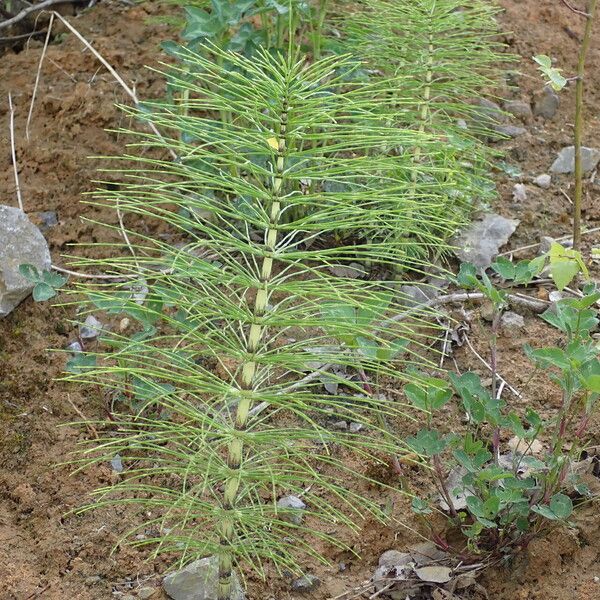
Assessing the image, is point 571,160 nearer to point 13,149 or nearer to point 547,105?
point 547,105

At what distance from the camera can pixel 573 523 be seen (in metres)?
2.21

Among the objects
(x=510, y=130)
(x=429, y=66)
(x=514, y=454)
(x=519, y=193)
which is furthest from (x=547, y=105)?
(x=514, y=454)

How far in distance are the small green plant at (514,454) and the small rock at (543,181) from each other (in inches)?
43.4

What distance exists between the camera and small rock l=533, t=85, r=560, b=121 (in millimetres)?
3611

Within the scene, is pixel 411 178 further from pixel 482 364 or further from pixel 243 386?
pixel 243 386

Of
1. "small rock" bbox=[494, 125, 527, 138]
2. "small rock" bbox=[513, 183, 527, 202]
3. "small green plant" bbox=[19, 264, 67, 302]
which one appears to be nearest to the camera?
"small green plant" bbox=[19, 264, 67, 302]

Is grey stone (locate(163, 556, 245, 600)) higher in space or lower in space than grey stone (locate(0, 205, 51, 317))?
lower

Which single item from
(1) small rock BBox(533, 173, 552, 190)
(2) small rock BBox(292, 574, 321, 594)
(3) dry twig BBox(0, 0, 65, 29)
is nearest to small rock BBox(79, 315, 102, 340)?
(2) small rock BBox(292, 574, 321, 594)

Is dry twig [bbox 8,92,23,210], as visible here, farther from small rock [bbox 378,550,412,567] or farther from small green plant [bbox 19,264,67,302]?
small rock [bbox 378,550,412,567]

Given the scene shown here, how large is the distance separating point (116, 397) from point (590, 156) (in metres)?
1.85

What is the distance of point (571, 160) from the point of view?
3373 mm

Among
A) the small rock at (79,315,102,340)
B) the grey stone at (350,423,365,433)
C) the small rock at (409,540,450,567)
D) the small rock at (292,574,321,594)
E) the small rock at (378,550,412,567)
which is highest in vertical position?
the small rock at (79,315,102,340)

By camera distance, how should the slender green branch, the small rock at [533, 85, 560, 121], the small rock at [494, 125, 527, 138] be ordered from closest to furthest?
the slender green branch < the small rock at [494, 125, 527, 138] < the small rock at [533, 85, 560, 121]

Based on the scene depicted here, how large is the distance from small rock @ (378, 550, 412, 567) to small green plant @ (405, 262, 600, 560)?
0.29 ft
